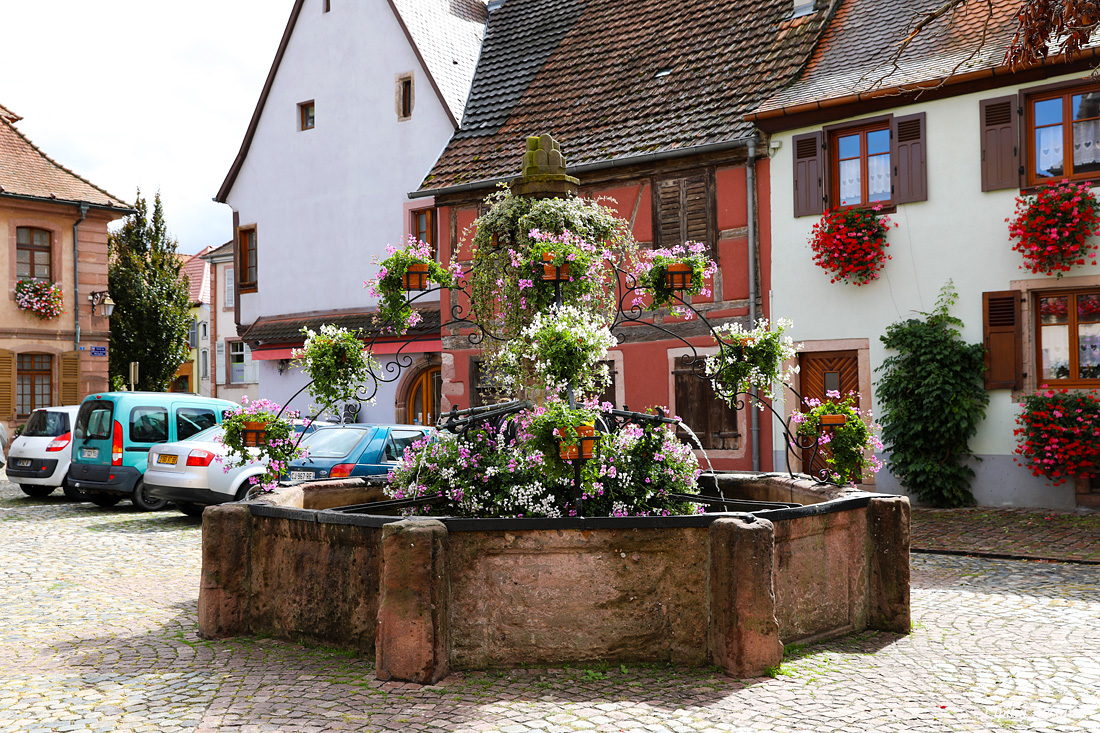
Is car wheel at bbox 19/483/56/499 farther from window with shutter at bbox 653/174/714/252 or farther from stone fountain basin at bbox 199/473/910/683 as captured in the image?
stone fountain basin at bbox 199/473/910/683

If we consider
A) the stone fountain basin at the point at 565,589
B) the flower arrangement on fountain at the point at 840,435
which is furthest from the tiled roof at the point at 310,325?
the stone fountain basin at the point at 565,589

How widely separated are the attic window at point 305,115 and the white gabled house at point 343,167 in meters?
0.04

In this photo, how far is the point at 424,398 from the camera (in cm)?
2170

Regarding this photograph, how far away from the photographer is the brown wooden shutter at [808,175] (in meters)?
15.0

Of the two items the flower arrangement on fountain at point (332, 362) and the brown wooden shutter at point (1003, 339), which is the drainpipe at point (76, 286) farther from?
the flower arrangement on fountain at point (332, 362)

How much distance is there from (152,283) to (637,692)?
32496 millimetres

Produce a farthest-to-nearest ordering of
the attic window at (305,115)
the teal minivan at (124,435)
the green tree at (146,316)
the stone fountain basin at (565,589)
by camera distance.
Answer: the green tree at (146,316), the attic window at (305,115), the teal minivan at (124,435), the stone fountain basin at (565,589)

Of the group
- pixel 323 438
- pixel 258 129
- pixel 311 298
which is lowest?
pixel 323 438

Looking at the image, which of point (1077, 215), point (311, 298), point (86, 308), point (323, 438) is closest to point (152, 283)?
point (86, 308)

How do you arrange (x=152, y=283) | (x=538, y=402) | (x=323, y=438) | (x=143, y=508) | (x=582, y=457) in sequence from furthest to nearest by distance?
1. (x=152, y=283)
2. (x=143, y=508)
3. (x=323, y=438)
4. (x=538, y=402)
5. (x=582, y=457)

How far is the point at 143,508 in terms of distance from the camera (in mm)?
14336

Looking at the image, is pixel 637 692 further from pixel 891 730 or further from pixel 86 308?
pixel 86 308

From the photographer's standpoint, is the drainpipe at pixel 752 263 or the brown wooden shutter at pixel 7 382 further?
the brown wooden shutter at pixel 7 382

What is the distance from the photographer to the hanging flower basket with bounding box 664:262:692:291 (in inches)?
294
